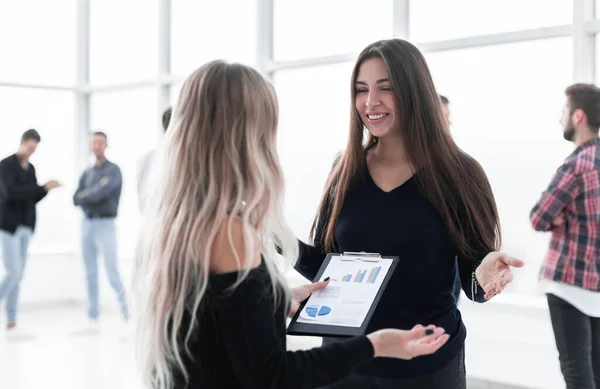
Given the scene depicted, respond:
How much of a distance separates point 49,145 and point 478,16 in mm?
4574

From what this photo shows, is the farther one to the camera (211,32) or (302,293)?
(211,32)

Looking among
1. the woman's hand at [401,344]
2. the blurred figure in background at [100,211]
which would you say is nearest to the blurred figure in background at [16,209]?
the blurred figure in background at [100,211]

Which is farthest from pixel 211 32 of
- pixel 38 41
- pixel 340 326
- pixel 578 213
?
pixel 340 326

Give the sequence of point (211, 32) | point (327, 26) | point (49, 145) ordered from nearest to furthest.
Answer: point (327, 26)
point (211, 32)
point (49, 145)

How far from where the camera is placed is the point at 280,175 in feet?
4.44

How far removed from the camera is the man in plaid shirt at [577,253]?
2.86 m

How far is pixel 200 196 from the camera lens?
1.26 meters

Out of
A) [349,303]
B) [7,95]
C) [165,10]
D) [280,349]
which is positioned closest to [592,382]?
[349,303]

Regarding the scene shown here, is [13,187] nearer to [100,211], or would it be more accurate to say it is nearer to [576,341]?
[100,211]

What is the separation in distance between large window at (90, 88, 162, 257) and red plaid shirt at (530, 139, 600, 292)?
4.39 meters

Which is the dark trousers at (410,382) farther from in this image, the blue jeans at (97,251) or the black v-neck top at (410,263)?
the blue jeans at (97,251)

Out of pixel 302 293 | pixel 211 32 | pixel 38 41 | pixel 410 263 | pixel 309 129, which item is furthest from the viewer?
pixel 38 41

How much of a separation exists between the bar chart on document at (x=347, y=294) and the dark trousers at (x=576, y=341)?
157 centimetres

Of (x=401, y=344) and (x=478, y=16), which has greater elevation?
(x=478, y=16)
